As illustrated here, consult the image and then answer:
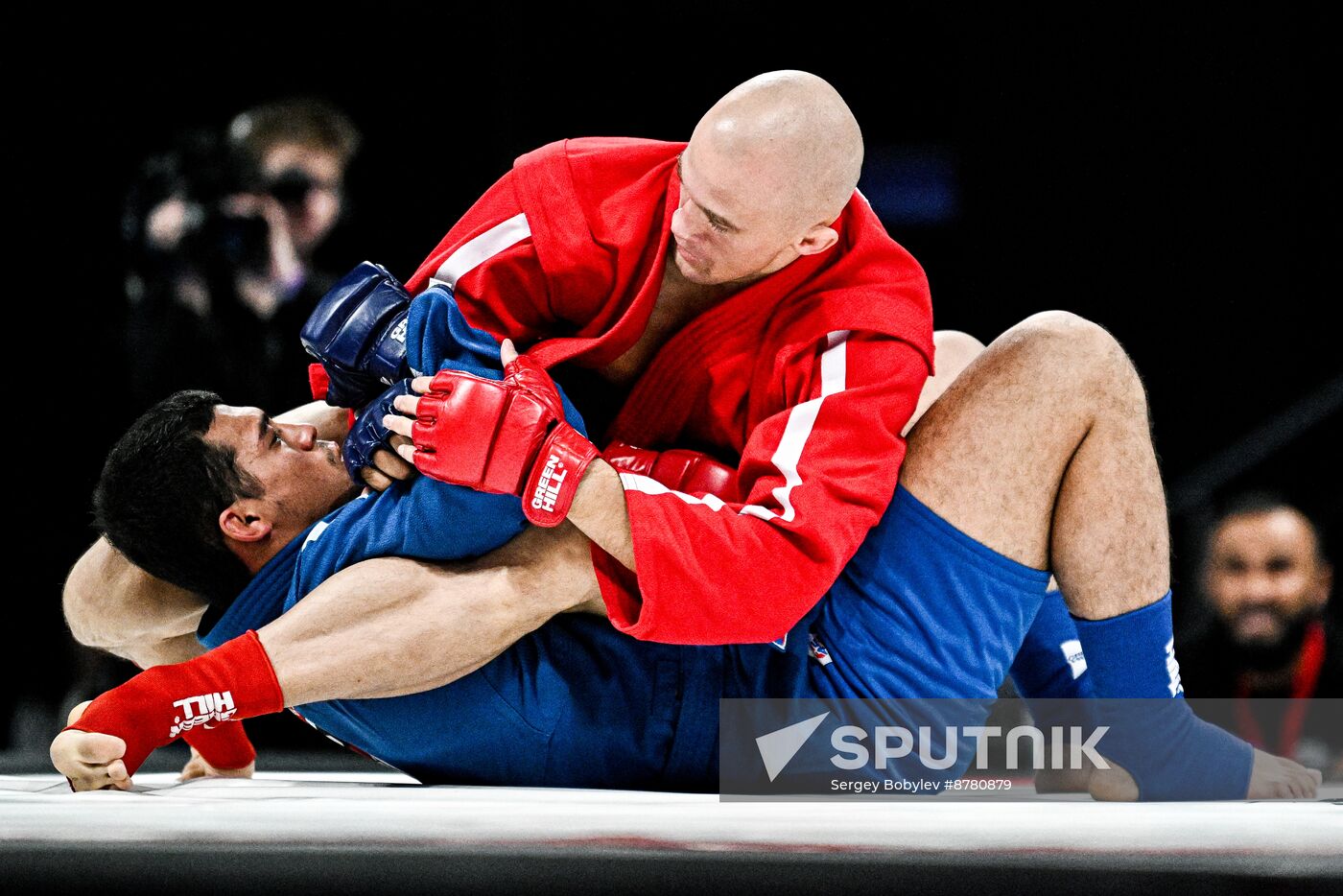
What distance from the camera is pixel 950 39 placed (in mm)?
2961

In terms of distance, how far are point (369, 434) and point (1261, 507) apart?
2357 mm


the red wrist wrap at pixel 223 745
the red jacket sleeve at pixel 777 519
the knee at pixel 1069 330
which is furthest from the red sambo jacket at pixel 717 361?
the red wrist wrap at pixel 223 745

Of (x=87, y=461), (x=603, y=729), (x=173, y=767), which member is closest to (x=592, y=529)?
(x=603, y=729)

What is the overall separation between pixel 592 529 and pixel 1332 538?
2.45 meters

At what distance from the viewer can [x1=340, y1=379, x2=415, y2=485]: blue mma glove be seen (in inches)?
47.6

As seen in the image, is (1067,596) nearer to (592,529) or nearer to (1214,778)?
(1214,778)

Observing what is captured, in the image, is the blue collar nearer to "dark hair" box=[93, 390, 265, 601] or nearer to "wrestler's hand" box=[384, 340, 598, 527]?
"dark hair" box=[93, 390, 265, 601]

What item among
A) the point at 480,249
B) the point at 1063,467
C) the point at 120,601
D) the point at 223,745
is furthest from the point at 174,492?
the point at 1063,467

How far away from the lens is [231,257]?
8.34 feet

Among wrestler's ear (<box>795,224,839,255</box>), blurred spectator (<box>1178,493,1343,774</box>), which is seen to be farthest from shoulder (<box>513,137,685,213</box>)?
blurred spectator (<box>1178,493,1343,774</box>)

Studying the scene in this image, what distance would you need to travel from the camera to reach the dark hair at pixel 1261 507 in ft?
9.48

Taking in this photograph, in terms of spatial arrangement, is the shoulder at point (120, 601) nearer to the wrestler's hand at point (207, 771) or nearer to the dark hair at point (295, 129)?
the wrestler's hand at point (207, 771)

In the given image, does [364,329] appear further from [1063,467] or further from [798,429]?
[1063,467]

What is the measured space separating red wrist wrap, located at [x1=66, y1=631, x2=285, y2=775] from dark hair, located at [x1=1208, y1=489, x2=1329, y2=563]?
2.45 m
